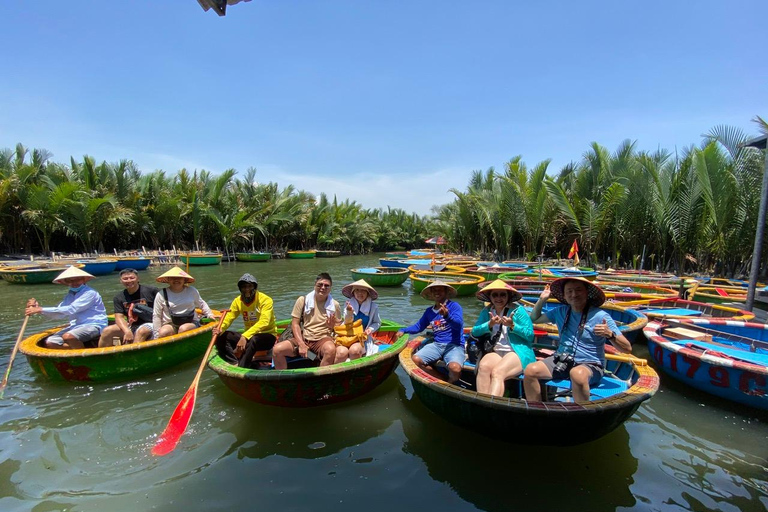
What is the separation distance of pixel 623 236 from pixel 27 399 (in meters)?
20.0

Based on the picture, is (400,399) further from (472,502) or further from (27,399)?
(27,399)

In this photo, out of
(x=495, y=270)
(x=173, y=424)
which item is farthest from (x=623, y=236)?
(x=173, y=424)

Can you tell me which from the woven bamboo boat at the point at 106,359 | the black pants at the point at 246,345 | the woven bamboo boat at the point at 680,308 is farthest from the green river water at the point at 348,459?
the woven bamboo boat at the point at 680,308

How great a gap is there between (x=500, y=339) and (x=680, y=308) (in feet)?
23.2

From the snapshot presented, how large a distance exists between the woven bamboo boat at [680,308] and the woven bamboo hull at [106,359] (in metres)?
8.69

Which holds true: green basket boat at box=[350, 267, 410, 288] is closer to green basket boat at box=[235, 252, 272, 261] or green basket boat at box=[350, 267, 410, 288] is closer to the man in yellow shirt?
the man in yellow shirt

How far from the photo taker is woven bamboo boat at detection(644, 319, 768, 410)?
480 cm

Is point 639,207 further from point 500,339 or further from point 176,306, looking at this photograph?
point 176,306

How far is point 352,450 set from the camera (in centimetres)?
441

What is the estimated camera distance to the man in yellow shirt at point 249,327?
18.4ft

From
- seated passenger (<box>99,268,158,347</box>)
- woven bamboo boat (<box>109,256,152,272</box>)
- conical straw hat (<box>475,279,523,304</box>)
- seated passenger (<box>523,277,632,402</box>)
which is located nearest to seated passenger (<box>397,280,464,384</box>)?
conical straw hat (<box>475,279,523,304</box>)

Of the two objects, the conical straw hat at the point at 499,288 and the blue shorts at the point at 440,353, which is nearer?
the conical straw hat at the point at 499,288

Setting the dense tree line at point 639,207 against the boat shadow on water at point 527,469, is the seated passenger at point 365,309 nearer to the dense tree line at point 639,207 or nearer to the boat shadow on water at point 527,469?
the boat shadow on water at point 527,469

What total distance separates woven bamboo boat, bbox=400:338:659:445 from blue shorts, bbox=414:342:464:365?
0.64m
